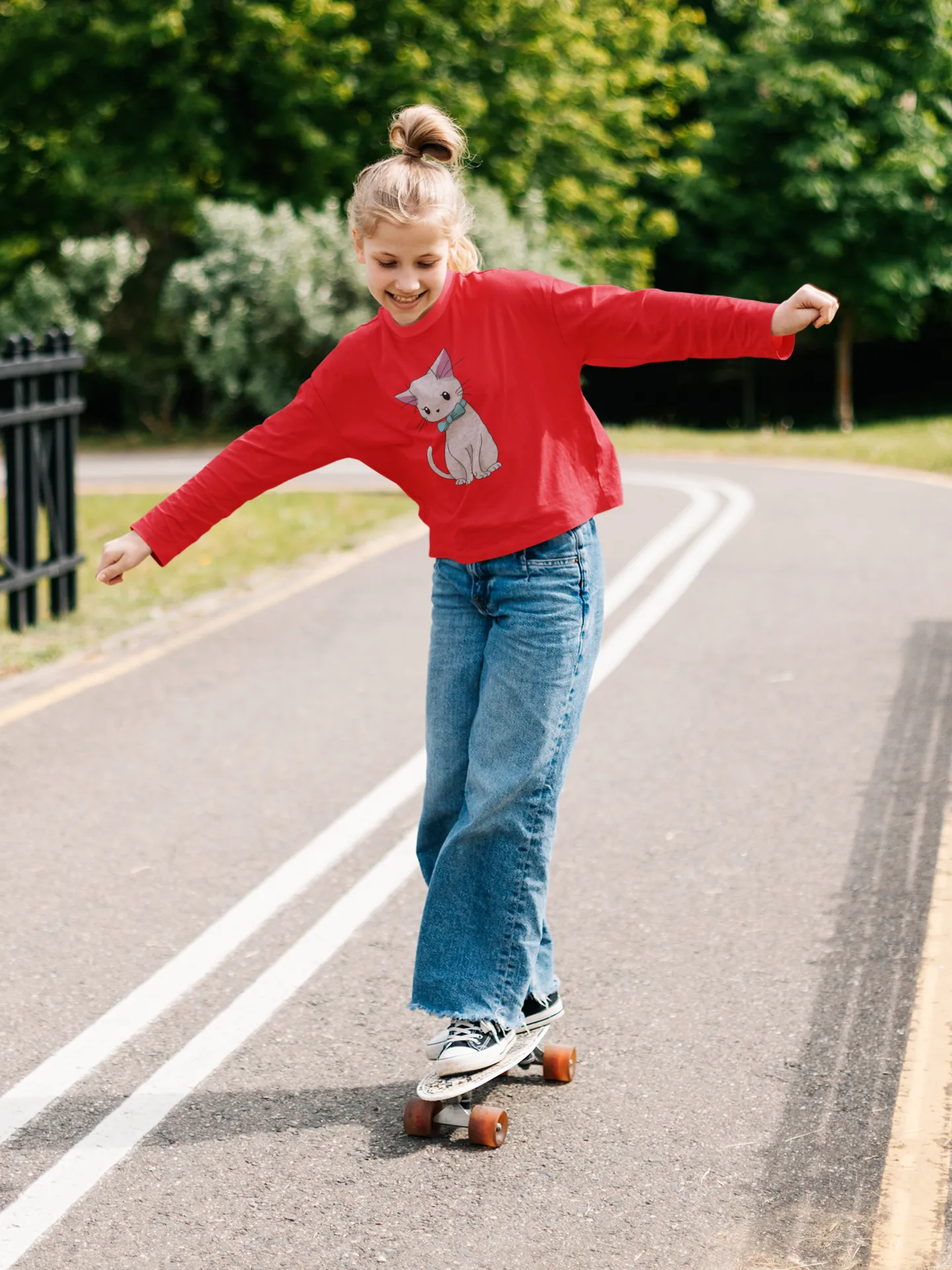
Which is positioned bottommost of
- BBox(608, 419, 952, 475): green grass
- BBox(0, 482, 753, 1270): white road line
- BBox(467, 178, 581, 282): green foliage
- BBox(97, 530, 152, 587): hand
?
BBox(0, 482, 753, 1270): white road line

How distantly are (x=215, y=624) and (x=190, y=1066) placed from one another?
5.37 metres

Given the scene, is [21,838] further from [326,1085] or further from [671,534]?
[671,534]

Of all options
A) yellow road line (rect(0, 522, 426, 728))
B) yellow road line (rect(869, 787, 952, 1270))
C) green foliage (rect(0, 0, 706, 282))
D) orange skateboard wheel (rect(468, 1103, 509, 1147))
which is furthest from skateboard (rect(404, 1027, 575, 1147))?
green foliage (rect(0, 0, 706, 282))

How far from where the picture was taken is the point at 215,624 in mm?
8820

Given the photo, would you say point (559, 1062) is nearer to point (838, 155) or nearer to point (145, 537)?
point (145, 537)

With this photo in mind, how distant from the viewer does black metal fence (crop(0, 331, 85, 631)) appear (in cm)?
824

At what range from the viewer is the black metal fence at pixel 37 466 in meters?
8.24

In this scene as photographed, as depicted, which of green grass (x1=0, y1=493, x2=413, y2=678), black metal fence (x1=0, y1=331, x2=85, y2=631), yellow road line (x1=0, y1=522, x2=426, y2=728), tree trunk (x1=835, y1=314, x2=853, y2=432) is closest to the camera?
yellow road line (x1=0, y1=522, x2=426, y2=728)

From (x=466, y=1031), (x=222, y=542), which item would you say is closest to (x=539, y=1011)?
(x=466, y=1031)

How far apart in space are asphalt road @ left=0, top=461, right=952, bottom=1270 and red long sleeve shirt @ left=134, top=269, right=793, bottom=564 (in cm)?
123

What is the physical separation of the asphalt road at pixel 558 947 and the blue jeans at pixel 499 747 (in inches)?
13.1

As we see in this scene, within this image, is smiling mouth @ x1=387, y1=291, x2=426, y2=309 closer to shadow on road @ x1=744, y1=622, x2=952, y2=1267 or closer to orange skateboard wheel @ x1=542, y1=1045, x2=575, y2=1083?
orange skateboard wheel @ x1=542, y1=1045, x2=575, y2=1083

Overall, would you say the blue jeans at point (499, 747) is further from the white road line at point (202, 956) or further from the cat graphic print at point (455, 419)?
the white road line at point (202, 956)

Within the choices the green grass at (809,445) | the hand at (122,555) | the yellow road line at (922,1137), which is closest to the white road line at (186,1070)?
the hand at (122,555)
